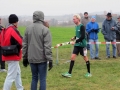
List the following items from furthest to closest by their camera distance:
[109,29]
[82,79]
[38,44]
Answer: [109,29] < [82,79] < [38,44]

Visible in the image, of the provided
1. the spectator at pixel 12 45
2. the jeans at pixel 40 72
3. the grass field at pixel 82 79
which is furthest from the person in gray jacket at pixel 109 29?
the jeans at pixel 40 72

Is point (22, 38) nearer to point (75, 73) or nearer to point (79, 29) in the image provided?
point (79, 29)

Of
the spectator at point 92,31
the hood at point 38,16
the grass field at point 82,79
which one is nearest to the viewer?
the hood at point 38,16

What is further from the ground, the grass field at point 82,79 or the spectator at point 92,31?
the spectator at point 92,31

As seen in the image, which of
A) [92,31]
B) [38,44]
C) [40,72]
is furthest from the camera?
[92,31]

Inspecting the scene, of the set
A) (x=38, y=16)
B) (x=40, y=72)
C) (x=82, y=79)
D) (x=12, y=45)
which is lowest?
(x=82, y=79)

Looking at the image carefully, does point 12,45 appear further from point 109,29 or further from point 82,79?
point 109,29

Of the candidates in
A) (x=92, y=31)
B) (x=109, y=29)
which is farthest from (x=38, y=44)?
(x=109, y=29)

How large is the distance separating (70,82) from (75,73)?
124 cm

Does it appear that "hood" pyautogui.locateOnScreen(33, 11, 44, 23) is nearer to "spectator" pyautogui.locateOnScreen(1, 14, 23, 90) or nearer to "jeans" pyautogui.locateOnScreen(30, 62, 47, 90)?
"spectator" pyautogui.locateOnScreen(1, 14, 23, 90)

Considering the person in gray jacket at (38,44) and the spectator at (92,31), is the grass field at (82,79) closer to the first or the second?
the person in gray jacket at (38,44)

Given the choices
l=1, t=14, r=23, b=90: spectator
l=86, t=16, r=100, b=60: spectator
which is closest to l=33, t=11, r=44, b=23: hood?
l=1, t=14, r=23, b=90: spectator

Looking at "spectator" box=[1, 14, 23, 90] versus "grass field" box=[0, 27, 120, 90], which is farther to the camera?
"grass field" box=[0, 27, 120, 90]

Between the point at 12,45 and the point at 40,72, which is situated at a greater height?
the point at 12,45
